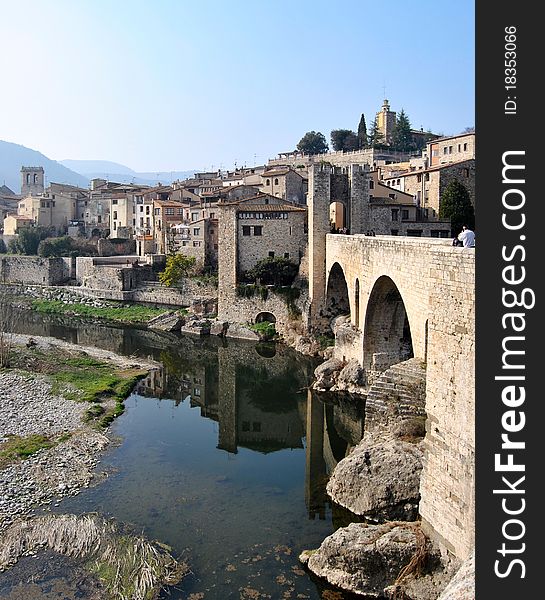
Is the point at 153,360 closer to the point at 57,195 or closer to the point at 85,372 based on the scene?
the point at 85,372

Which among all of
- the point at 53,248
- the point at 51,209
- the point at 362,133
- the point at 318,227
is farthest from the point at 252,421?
the point at 362,133

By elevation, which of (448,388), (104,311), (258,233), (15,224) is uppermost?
(15,224)

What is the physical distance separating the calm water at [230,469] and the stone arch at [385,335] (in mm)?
1866

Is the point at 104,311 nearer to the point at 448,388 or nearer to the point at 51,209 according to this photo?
the point at 51,209

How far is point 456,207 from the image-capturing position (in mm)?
37344

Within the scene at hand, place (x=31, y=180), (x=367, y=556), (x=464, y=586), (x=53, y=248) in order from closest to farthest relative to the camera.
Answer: (x=464, y=586), (x=367, y=556), (x=53, y=248), (x=31, y=180)

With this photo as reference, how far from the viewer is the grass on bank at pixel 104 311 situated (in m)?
40.9

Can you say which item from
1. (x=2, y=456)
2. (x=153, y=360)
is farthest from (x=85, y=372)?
(x=2, y=456)

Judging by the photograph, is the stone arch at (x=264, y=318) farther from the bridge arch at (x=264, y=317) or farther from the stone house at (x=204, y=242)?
the stone house at (x=204, y=242)

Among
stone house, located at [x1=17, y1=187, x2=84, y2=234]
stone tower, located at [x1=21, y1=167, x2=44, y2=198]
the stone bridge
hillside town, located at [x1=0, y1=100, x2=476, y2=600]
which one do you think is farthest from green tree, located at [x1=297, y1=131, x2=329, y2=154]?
the stone bridge

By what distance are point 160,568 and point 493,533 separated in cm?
704

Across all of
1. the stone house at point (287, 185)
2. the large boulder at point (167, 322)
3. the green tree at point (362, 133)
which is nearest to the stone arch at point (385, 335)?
the large boulder at point (167, 322)

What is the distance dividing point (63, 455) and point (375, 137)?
58945 millimetres

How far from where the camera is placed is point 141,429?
821 inches
